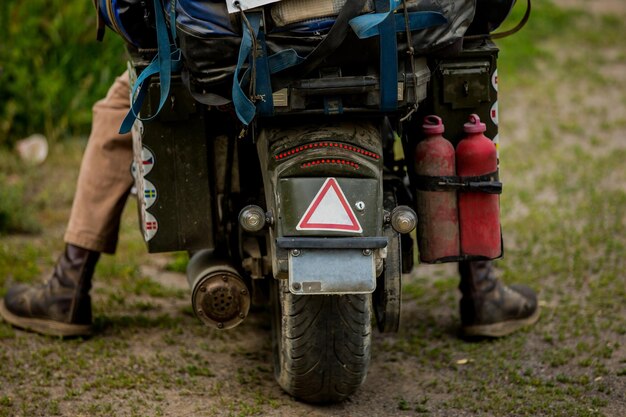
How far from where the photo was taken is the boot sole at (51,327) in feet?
13.4

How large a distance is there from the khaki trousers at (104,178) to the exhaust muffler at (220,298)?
82 cm

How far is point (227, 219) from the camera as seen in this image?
3525 mm

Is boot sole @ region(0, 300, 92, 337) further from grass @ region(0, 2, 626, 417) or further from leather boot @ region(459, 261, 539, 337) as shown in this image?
leather boot @ region(459, 261, 539, 337)

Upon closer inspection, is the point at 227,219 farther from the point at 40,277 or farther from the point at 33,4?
the point at 33,4

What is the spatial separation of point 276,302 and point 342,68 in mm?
1045

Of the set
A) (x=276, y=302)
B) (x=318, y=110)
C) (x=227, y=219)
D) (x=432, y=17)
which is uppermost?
(x=432, y=17)

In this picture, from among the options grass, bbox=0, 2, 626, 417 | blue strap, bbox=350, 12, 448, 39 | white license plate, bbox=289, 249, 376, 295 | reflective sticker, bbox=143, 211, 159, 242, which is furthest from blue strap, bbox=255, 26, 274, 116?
grass, bbox=0, 2, 626, 417

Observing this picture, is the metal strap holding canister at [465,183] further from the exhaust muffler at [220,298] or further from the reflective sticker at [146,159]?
the reflective sticker at [146,159]

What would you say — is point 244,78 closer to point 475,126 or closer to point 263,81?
point 263,81

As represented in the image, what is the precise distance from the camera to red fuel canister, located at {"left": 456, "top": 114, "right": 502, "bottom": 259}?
330 centimetres

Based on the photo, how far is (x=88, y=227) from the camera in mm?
4062

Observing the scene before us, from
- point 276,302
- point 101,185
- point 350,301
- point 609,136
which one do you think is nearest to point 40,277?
point 101,185

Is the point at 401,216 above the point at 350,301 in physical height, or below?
→ above

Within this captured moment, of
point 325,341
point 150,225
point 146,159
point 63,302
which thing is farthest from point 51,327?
point 325,341
